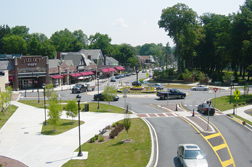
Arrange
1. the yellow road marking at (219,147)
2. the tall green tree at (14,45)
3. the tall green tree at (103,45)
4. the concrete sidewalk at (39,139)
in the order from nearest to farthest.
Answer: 1. the concrete sidewalk at (39,139)
2. the yellow road marking at (219,147)
3. the tall green tree at (14,45)
4. the tall green tree at (103,45)

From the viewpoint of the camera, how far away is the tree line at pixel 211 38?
6919 centimetres

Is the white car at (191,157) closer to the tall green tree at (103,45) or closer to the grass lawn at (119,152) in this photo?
the grass lawn at (119,152)

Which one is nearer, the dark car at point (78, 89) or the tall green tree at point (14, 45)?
the dark car at point (78, 89)

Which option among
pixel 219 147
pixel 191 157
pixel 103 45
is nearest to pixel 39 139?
pixel 191 157

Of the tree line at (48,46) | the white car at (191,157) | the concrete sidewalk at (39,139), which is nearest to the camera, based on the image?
the white car at (191,157)

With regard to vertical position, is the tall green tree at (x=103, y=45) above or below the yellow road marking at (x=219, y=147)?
above

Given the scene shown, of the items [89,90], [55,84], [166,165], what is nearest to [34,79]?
[55,84]

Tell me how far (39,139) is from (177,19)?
67.4m

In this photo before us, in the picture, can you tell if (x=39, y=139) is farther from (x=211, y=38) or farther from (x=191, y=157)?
(x=211, y=38)

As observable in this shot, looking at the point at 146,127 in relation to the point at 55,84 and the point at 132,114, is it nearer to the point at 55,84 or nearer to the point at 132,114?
the point at 132,114

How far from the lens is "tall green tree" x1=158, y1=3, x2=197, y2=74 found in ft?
264

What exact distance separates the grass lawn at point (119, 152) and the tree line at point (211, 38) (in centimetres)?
5014

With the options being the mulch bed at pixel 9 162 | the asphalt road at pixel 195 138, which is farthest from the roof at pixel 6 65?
the mulch bed at pixel 9 162

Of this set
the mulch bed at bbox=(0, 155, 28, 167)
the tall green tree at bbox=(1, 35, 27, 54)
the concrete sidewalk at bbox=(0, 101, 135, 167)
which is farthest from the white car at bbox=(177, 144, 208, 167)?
the tall green tree at bbox=(1, 35, 27, 54)
